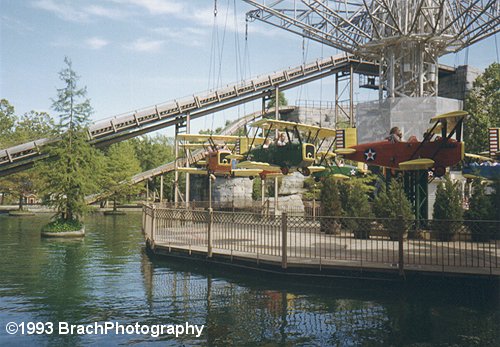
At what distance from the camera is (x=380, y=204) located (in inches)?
814

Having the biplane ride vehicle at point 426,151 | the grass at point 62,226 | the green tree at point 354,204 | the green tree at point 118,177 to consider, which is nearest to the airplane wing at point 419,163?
the biplane ride vehicle at point 426,151

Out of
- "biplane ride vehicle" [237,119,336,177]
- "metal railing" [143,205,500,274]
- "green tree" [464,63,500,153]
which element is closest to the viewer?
"metal railing" [143,205,500,274]

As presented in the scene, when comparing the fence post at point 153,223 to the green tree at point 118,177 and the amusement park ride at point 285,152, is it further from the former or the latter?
the green tree at point 118,177

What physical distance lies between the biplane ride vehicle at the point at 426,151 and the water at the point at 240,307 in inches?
250

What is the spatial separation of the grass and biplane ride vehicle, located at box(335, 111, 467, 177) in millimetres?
20147

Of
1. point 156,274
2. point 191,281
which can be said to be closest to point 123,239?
point 156,274

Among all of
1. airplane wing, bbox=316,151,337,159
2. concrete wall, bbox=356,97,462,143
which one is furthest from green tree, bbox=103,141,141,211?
airplane wing, bbox=316,151,337,159

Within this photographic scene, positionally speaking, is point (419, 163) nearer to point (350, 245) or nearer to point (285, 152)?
point (350, 245)

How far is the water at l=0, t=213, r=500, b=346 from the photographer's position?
938cm

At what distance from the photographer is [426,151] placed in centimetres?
1762

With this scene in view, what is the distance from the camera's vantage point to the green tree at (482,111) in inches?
1729

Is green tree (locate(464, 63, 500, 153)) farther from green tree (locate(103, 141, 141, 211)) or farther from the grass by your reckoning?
green tree (locate(103, 141, 141, 211))

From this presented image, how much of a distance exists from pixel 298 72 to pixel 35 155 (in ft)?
87.9

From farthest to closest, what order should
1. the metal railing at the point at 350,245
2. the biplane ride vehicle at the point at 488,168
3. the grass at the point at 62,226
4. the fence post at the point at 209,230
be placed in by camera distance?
the grass at the point at 62,226, the biplane ride vehicle at the point at 488,168, the fence post at the point at 209,230, the metal railing at the point at 350,245
